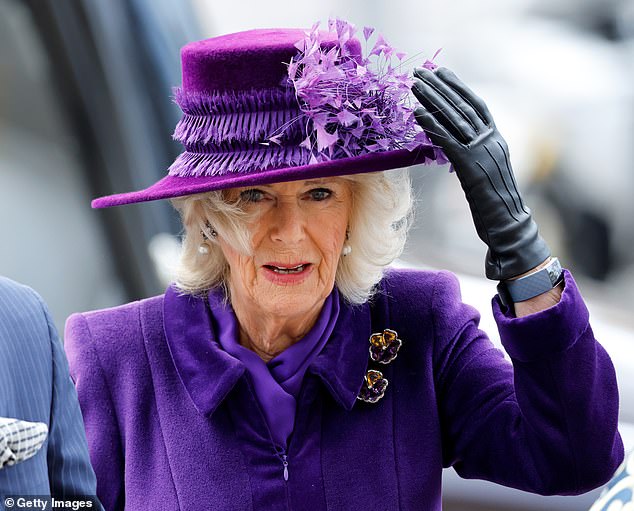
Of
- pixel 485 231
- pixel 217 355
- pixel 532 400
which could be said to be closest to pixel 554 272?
pixel 485 231

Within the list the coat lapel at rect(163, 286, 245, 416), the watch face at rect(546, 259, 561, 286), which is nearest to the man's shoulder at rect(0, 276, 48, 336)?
the coat lapel at rect(163, 286, 245, 416)

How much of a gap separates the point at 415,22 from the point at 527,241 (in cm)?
281

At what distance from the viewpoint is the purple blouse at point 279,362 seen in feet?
6.89

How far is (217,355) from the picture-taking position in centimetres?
213

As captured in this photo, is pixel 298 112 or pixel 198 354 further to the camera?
pixel 198 354

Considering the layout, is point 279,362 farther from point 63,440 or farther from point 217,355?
point 63,440

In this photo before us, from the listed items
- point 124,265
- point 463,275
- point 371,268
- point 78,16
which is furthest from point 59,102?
point 371,268

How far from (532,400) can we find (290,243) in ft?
1.85

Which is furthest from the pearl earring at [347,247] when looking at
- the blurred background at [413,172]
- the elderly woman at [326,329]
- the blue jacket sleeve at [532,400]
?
the blurred background at [413,172]

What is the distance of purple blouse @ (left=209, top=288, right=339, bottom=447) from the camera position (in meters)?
2.10

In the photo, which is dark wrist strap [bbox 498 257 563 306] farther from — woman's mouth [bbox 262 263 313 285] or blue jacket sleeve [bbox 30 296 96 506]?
blue jacket sleeve [bbox 30 296 96 506]

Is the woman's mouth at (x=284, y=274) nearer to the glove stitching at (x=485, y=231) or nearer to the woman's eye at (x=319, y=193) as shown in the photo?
the woman's eye at (x=319, y=193)

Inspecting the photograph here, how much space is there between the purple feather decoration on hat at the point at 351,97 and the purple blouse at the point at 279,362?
42cm

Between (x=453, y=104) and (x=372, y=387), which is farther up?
(x=453, y=104)
